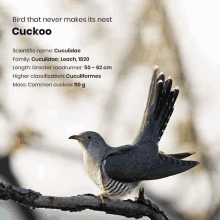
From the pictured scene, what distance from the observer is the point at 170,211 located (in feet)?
11.0

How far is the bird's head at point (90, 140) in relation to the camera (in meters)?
2.34

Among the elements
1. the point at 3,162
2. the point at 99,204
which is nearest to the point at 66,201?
the point at 99,204

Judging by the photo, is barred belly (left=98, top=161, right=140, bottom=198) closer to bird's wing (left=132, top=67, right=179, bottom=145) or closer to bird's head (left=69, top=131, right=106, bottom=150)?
bird's head (left=69, top=131, right=106, bottom=150)

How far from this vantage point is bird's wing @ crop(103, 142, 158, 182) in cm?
225

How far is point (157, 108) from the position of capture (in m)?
2.49

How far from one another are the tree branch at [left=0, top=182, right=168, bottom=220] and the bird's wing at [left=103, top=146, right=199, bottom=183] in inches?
7.9

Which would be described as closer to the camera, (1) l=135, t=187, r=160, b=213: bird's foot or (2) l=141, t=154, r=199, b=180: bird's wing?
(1) l=135, t=187, r=160, b=213: bird's foot

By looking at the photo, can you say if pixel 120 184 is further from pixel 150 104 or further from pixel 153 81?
pixel 153 81

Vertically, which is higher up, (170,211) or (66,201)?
(66,201)

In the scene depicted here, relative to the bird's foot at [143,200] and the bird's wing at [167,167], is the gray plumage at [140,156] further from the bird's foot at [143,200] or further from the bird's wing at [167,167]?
the bird's foot at [143,200]

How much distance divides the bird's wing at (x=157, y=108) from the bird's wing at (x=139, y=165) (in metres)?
0.18

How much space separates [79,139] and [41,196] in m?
0.72

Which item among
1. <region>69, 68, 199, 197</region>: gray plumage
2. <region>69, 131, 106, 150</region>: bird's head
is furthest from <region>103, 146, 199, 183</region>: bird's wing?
<region>69, 131, 106, 150</region>: bird's head

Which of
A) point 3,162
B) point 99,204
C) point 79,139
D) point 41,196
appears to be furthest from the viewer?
point 3,162
